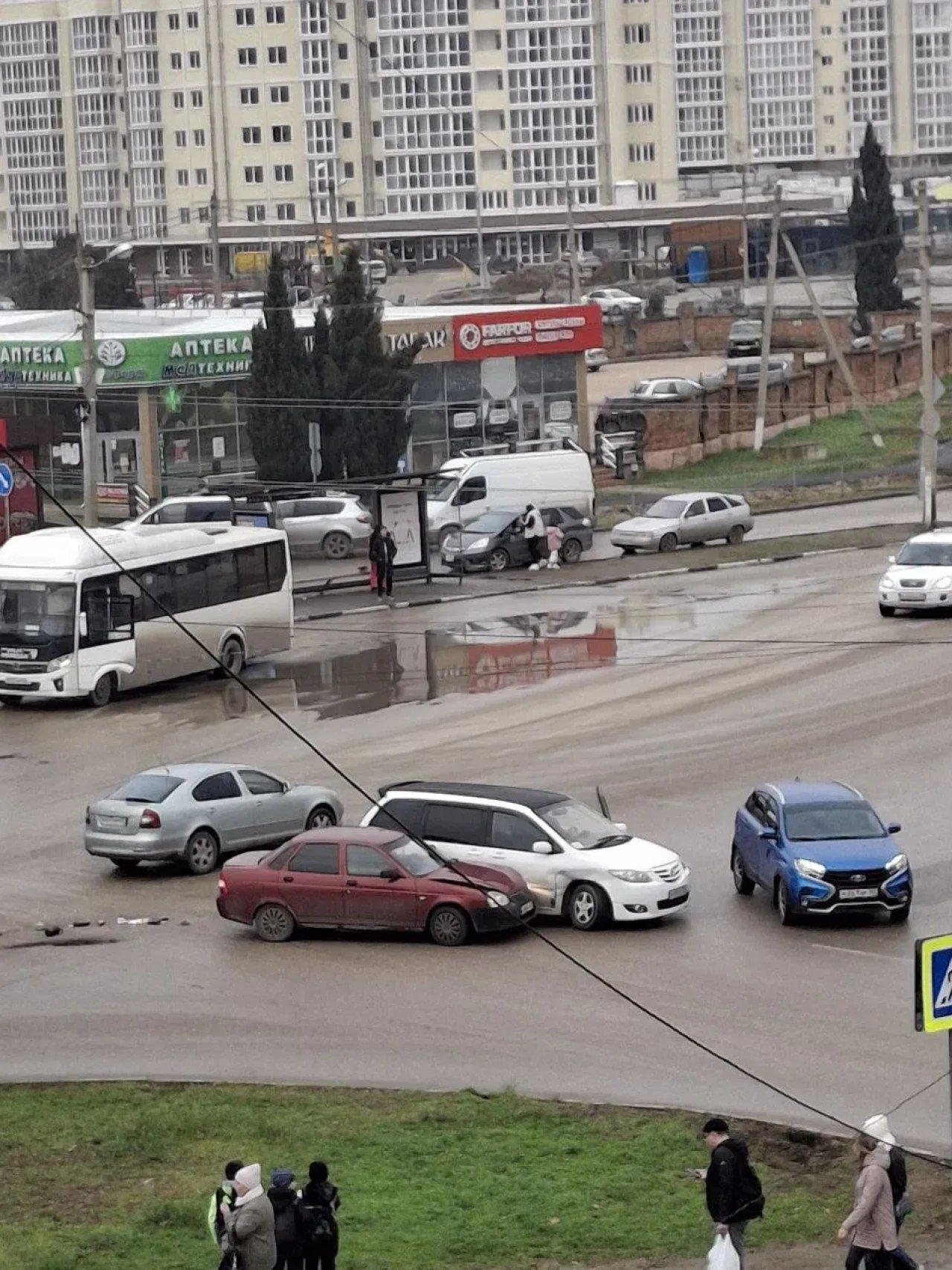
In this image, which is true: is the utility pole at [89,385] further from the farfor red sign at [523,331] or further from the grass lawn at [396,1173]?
the grass lawn at [396,1173]

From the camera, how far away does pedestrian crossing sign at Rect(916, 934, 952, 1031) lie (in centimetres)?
1243

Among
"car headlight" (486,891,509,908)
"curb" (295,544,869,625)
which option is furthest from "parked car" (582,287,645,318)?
"car headlight" (486,891,509,908)

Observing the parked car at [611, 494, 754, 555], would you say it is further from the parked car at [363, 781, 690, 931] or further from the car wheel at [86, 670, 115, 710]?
the parked car at [363, 781, 690, 931]

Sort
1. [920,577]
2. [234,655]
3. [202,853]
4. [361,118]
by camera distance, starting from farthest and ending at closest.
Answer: [361,118], [920,577], [234,655], [202,853]

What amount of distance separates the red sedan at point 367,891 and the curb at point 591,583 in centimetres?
1878

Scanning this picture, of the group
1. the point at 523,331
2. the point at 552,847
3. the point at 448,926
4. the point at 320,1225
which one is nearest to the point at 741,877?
the point at 552,847

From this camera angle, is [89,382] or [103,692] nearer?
[103,692]

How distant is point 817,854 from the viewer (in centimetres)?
1989

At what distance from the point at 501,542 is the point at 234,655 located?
1061cm

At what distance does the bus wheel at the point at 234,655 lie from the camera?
34281 millimetres

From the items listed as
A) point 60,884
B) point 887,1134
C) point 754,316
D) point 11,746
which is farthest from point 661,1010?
point 754,316

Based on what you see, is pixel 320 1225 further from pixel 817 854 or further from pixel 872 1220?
pixel 817 854

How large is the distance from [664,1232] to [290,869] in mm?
7603

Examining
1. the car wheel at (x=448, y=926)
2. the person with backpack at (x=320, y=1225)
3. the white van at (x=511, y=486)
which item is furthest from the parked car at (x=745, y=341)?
the person with backpack at (x=320, y=1225)
